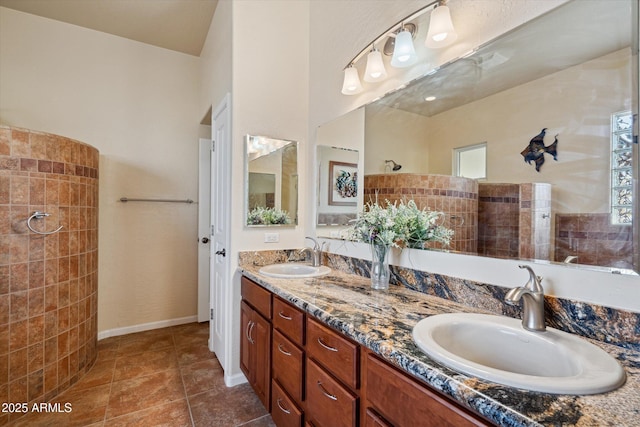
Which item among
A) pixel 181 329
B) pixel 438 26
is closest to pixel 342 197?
pixel 438 26

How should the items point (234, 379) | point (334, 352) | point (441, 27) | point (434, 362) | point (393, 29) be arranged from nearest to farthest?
point (434, 362) < point (334, 352) < point (441, 27) < point (393, 29) < point (234, 379)

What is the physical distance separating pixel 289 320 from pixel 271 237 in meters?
0.94

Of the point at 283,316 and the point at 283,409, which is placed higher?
the point at 283,316

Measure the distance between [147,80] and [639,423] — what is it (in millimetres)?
4053

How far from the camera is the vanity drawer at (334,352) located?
1.03m

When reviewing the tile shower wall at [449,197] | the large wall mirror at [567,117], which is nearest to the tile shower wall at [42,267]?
the tile shower wall at [449,197]

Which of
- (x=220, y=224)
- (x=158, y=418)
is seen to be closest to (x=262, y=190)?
(x=220, y=224)

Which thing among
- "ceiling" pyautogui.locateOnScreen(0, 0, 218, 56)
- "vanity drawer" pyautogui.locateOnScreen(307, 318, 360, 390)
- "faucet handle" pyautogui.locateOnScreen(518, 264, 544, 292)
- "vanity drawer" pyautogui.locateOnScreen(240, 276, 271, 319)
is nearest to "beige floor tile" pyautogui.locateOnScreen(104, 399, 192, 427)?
"vanity drawer" pyautogui.locateOnScreen(240, 276, 271, 319)

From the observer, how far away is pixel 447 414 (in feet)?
2.30

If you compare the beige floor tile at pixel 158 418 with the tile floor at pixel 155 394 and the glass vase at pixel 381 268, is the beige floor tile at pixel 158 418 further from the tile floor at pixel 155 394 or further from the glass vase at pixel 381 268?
the glass vase at pixel 381 268

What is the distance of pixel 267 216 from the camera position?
7.54 ft

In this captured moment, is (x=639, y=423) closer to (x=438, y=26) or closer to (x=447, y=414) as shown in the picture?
(x=447, y=414)

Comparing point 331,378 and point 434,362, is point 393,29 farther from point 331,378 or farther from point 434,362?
point 331,378

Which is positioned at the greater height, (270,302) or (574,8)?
(574,8)
